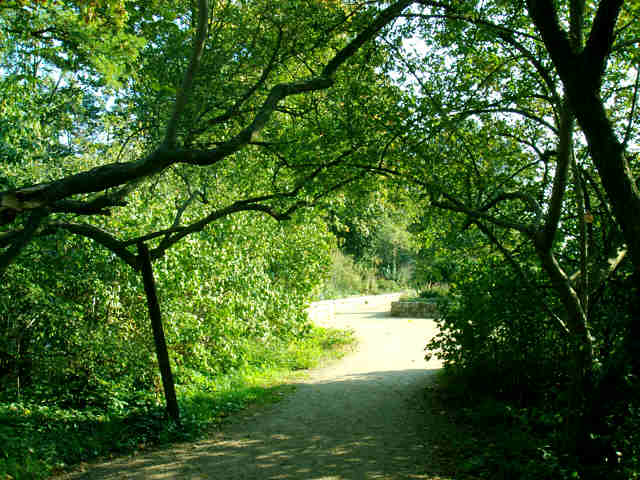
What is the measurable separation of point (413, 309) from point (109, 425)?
18.0m

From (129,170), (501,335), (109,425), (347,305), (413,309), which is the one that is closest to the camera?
(129,170)

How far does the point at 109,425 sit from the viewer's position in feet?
20.5

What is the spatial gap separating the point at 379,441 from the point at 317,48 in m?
5.43

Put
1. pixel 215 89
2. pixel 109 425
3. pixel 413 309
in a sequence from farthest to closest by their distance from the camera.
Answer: pixel 413 309
pixel 215 89
pixel 109 425

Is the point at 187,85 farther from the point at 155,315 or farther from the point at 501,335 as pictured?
the point at 501,335

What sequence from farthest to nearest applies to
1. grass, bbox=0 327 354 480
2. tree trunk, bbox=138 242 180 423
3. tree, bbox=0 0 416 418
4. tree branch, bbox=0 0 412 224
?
tree trunk, bbox=138 242 180 423 < tree, bbox=0 0 416 418 < grass, bbox=0 327 354 480 < tree branch, bbox=0 0 412 224

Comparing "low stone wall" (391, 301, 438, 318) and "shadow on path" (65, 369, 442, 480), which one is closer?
"shadow on path" (65, 369, 442, 480)

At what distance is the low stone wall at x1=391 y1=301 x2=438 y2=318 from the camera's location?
22.5m

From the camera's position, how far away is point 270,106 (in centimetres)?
493

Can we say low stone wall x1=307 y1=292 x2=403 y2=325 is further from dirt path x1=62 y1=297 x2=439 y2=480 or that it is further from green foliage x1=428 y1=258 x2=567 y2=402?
green foliage x1=428 y1=258 x2=567 y2=402

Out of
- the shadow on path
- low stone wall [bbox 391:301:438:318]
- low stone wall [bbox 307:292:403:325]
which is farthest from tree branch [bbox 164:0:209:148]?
low stone wall [bbox 391:301:438:318]

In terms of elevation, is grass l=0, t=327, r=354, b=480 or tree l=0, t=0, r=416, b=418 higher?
tree l=0, t=0, r=416, b=418

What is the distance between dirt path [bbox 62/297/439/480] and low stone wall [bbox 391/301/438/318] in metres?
11.7

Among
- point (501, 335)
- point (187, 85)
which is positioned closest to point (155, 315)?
point (187, 85)
